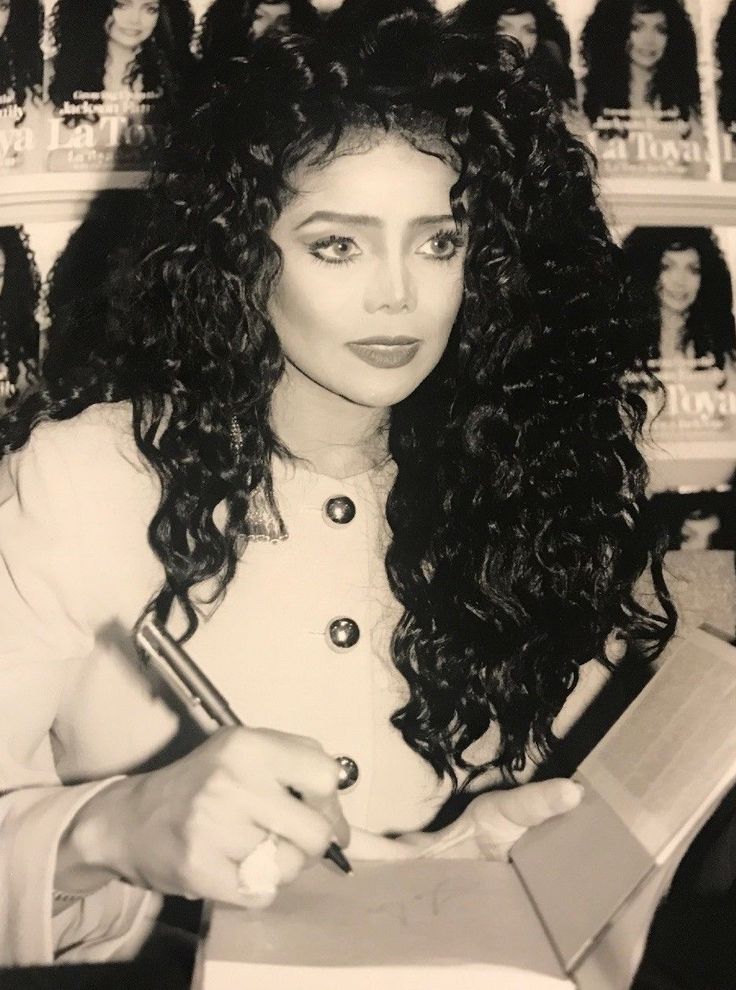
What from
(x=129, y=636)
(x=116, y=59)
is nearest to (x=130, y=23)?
(x=116, y=59)

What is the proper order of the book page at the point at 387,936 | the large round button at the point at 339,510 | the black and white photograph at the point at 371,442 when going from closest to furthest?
1. the book page at the point at 387,936
2. the black and white photograph at the point at 371,442
3. the large round button at the point at 339,510

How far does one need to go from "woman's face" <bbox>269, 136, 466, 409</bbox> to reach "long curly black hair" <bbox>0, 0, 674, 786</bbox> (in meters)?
0.01

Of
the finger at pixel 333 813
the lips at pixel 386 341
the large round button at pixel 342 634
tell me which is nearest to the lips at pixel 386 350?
the lips at pixel 386 341

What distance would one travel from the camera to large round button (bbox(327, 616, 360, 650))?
0.62 m

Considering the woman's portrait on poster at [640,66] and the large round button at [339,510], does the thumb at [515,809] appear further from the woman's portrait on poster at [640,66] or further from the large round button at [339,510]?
the woman's portrait on poster at [640,66]

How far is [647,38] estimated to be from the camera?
707 millimetres

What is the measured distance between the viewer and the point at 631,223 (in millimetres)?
717

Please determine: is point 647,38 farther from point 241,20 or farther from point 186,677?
point 186,677

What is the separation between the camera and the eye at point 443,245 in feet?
1.98

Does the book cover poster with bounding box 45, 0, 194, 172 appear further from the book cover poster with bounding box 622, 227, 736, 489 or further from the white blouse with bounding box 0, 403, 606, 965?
the book cover poster with bounding box 622, 227, 736, 489

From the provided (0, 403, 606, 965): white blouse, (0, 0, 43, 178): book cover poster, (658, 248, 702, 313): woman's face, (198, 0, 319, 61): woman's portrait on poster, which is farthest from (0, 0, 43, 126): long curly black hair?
(658, 248, 702, 313): woman's face

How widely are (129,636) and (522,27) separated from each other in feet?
1.59

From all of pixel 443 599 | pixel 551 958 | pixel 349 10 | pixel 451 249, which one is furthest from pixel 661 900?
pixel 349 10

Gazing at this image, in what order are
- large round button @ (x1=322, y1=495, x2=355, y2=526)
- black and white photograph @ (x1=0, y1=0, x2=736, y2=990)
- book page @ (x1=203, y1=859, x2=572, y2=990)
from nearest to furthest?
book page @ (x1=203, y1=859, x2=572, y2=990)
black and white photograph @ (x1=0, y1=0, x2=736, y2=990)
large round button @ (x1=322, y1=495, x2=355, y2=526)
